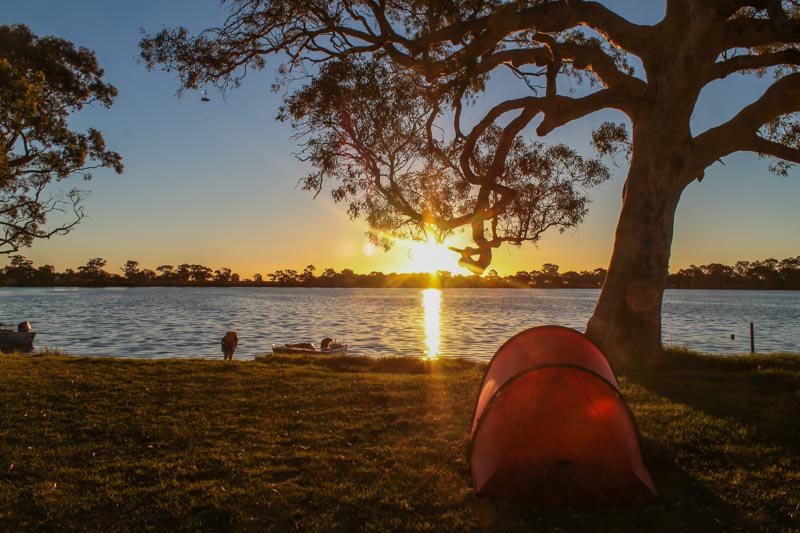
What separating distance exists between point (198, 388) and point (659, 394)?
10.2m

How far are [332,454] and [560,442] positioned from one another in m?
3.45

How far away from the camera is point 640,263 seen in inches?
512

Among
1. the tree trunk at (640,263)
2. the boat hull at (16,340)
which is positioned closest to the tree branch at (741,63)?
the tree trunk at (640,263)

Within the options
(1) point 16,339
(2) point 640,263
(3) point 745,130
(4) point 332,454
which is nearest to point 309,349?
(2) point 640,263

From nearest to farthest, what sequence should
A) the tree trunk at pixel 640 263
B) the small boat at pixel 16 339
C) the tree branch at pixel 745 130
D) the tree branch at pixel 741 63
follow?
the tree trunk at pixel 640 263
the tree branch at pixel 745 130
the tree branch at pixel 741 63
the small boat at pixel 16 339

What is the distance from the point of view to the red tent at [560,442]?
21.8 ft

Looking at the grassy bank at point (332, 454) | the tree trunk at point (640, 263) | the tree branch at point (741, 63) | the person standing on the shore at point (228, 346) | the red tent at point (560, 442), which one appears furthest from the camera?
the person standing on the shore at point (228, 346)

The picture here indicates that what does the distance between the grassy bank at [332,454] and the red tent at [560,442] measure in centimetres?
25

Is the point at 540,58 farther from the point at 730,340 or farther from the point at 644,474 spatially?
the point at 730,340

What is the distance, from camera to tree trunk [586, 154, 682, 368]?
1305cm

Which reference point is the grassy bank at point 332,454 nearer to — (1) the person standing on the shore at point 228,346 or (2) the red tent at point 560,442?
(2) the red tent at point 560,442

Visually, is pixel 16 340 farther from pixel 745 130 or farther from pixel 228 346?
pixel 745 130

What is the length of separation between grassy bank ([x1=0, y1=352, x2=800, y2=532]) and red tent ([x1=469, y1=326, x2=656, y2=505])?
0.84 feet

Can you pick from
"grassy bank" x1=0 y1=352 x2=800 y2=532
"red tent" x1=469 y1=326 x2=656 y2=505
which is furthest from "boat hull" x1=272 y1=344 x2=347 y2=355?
"red tent" x1=469 y1=326 x2=656 y2=505
